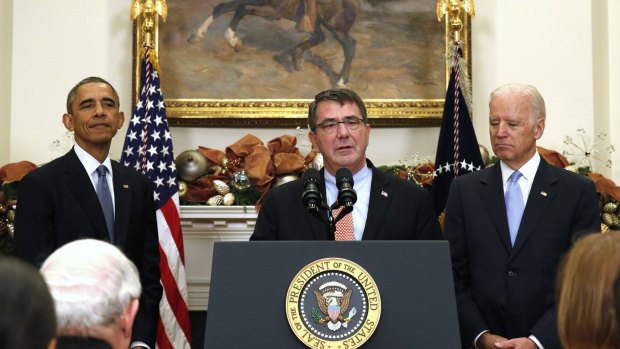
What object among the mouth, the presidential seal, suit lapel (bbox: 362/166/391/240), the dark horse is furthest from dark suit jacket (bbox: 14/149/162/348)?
the dark horse

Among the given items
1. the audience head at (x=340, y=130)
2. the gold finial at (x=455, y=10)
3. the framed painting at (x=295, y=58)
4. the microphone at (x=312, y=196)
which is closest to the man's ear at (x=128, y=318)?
the microphone at (x=312, y=196)

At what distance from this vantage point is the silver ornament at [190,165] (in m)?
6.66

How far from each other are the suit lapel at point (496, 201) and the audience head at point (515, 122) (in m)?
0.10

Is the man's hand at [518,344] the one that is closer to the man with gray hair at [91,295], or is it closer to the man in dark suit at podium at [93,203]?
the man in dark suit at podium at [93,203]

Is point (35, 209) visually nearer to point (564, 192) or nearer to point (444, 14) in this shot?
point (564, 192)

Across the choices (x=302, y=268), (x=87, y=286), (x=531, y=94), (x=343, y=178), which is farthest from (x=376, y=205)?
(x=87, y=286)

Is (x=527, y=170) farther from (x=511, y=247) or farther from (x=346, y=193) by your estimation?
(x=346, y=193)

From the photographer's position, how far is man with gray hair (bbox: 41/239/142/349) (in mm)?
2176

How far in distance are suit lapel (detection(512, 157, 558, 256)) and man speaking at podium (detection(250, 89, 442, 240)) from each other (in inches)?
15.9

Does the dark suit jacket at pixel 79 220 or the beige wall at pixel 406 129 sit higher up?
the beige wall at pixel 406 129

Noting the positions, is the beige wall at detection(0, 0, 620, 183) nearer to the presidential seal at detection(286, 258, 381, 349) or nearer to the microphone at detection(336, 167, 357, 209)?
the microphone at detection(336, 167, 357, 209)

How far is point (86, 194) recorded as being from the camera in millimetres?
4656

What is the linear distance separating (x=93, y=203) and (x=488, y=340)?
6.65ft

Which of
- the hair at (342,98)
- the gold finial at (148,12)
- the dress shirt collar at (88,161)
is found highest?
the gold finial at (148,12)
